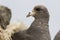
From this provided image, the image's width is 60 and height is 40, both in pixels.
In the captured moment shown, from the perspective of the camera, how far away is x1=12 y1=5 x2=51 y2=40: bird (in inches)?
148

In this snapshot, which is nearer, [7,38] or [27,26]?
[7,38]

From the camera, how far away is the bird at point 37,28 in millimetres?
3762

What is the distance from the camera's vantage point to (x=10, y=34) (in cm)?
382

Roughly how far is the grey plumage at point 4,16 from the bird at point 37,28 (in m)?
0.13

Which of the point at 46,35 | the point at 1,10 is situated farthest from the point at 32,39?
the point at 1,10

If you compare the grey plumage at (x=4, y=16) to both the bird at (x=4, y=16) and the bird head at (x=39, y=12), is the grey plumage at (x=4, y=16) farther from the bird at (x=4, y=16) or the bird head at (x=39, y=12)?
the bird head at (x=39, y=12)

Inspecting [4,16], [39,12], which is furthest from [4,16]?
[39,12]

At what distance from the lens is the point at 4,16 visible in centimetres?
387

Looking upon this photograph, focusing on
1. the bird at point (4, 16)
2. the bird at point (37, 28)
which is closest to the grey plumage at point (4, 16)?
the bird at point (4, 16)

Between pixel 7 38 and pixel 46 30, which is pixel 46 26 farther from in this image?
pixel 7 38

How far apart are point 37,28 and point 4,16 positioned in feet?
0.96

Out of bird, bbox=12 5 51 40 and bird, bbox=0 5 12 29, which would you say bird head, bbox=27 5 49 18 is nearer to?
bird, bbox=12 5 51 40

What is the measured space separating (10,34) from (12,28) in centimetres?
9

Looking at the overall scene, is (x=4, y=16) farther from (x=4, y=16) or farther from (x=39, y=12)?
(x=39, y=12)
